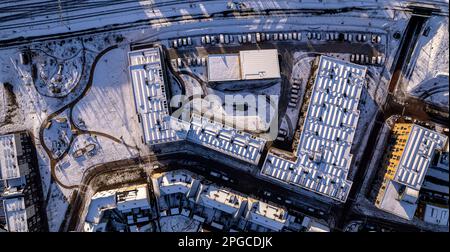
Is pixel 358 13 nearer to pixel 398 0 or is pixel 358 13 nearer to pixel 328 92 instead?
pixel 398 0

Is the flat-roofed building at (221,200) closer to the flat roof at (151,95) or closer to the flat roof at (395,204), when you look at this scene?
the flat roof at (151,95)

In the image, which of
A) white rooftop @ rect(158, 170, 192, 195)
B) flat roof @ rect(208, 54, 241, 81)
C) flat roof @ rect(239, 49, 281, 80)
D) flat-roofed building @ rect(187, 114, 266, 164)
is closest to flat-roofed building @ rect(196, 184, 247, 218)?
white rooftop @ rect(158, 170, 192, 195)

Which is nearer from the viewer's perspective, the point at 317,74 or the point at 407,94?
the point at 317,74

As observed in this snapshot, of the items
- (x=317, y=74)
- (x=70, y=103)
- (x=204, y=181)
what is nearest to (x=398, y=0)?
(x=317, y=74)

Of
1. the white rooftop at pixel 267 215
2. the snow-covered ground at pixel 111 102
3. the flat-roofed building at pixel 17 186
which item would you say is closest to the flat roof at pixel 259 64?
the snow-covered ground at pixel 111 102

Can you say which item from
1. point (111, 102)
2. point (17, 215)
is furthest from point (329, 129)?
point (17, 215)
